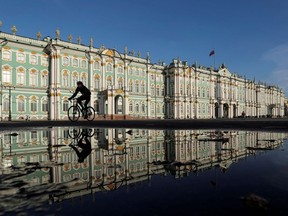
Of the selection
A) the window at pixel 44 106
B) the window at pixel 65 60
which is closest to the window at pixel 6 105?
the window at pixel 44 106

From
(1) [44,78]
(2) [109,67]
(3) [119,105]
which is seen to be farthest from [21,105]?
(3) [119,105]

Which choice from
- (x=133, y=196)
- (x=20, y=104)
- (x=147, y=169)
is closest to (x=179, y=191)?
(x=133, y=196)

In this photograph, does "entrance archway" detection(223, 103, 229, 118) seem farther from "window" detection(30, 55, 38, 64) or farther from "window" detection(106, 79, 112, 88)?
"window" detection(30, 55, 38, 64)

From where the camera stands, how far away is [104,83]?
4522cm

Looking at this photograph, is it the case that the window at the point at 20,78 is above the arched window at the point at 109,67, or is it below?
below

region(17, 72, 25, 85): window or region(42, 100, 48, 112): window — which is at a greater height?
region(17, 72, 25, 85): window

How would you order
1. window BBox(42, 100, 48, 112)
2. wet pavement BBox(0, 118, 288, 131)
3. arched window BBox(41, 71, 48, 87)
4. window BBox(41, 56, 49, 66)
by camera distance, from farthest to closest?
arched window BBox(41, 71, 48, 87), window BBox(41, 56, 49, 66), window BBox(42, 100, 48, 112), wet pavement BBox(0, 118, 288, 131)

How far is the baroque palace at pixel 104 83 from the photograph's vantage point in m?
35.8

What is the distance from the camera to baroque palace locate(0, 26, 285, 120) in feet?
117

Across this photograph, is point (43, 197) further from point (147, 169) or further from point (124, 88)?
point (124, 88)

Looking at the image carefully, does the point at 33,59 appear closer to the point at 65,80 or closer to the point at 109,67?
the point at 65,80

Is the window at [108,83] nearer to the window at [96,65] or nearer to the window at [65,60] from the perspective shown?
the window at [96,65]

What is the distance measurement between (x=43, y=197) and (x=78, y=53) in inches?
1695

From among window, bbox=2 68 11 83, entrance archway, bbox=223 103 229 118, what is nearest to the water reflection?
window, bbox=2 68 11 83
